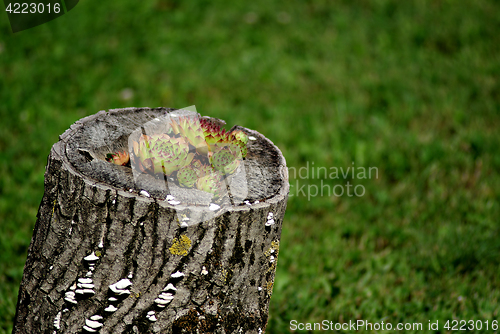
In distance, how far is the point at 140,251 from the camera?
1552 millimetres

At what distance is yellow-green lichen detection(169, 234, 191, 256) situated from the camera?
5.05 feet

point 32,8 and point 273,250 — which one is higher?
point 32,8

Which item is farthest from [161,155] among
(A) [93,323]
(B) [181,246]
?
(A) [93,323]

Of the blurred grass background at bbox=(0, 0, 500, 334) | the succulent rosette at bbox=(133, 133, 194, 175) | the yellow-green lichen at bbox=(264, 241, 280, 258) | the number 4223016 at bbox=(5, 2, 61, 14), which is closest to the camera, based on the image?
the succulent rosette at bbox=(133, 133, 194, 175)

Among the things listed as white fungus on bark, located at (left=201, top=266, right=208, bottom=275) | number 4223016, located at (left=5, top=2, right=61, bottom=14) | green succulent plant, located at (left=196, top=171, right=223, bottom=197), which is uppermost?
number 4223016, located at (left=5, top=2, right=61, bottom=14)

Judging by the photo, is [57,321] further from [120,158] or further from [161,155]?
[161,155]

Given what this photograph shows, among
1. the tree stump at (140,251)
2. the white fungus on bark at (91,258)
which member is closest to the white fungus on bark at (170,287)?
the tree stump at (140,251)

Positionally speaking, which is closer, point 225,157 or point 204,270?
point 204,270

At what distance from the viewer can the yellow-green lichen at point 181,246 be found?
5.05ft

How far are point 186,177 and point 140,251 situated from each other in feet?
1.13

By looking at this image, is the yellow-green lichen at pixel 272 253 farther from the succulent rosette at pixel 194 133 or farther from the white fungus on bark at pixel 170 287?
the succulent rosette at pixel 194 133

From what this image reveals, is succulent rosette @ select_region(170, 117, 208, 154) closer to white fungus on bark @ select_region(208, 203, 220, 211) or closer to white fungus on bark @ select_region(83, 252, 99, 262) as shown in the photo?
white fungus on bark @ select_region(208, 203, 220, 211)

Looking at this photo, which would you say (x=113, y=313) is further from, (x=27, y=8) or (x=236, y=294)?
(x=27, y=8)

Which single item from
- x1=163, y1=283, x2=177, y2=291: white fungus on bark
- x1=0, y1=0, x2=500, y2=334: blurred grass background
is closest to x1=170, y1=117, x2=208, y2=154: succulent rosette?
x1=163, y1=283, x2=177, y2=291: white fungus on bark
